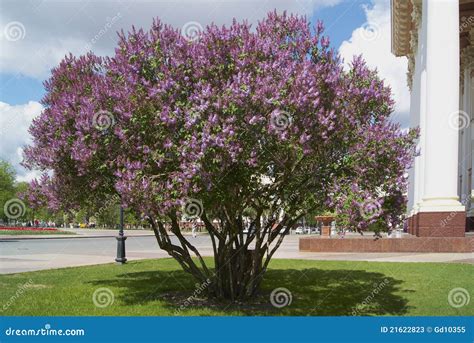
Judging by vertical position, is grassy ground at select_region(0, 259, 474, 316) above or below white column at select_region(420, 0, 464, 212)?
below

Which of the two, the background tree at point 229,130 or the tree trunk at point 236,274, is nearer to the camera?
the background tree at point 229,130

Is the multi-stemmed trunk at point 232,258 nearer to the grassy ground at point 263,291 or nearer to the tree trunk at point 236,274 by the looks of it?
the tree trunk at point 236,274

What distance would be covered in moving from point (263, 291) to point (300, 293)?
0.85 meters

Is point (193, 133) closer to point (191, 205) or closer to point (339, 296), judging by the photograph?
point (191, 205)

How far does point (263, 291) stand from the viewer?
11719 millimetres

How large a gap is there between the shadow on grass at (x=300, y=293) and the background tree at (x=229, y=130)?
173cm

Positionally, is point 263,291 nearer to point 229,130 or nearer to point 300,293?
point 300,293

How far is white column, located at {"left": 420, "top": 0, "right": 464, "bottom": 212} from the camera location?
72.4 ft

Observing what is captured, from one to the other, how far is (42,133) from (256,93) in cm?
444

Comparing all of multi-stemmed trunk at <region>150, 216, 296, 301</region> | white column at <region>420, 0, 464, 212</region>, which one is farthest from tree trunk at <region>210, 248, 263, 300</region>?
white column at <region>420, 0, 464, 212</region>

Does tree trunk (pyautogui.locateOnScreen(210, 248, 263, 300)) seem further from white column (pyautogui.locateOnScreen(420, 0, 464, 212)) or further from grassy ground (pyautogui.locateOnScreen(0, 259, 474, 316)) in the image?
white column (pyautogui.locateOnScreen(420, 0, 464, 212))

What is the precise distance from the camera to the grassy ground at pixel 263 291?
946 centimetres

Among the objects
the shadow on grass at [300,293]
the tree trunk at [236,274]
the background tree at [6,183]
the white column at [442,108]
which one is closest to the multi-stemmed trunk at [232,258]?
the tree trunk at [236,274]

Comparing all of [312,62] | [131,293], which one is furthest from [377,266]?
[312,62]
